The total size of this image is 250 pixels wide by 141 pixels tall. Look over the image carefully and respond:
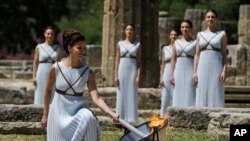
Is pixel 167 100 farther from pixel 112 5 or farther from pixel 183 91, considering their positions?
pixel 112 5

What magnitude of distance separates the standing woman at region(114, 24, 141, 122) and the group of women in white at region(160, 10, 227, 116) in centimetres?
58

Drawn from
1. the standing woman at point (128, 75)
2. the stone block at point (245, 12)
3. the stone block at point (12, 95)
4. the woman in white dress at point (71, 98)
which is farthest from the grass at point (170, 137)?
the stone block at point (245, 12)

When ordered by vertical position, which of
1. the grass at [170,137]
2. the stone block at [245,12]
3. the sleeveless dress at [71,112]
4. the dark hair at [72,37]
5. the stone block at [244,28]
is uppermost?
the stone block at [245,12]

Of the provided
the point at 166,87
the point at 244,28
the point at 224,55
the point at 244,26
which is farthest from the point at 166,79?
the point at 244,26

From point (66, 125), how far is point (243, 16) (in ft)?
67.8

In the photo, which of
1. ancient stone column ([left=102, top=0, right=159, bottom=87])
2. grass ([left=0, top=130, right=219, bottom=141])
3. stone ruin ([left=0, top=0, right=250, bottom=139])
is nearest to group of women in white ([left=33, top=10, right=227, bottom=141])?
stone ruin ([left=0, top=0, right=250, bottom=139])

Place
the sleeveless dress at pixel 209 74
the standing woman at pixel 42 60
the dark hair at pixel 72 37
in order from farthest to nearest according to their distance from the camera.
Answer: the standing woman at pixel 42 60 → the sleeveless dress at pixel 209 74 → the dark hair at pixel 72 37

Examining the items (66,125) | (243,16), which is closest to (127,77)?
(66,125)

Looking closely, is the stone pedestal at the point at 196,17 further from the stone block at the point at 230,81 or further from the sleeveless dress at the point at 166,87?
the sleeveless dress at the point at 166,87

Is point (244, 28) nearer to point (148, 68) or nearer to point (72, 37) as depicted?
point (148, 68)

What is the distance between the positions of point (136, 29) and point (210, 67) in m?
5.01

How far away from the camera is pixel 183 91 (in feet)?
48.3

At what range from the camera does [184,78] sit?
581 inches

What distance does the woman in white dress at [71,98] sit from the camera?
8.73 metres
